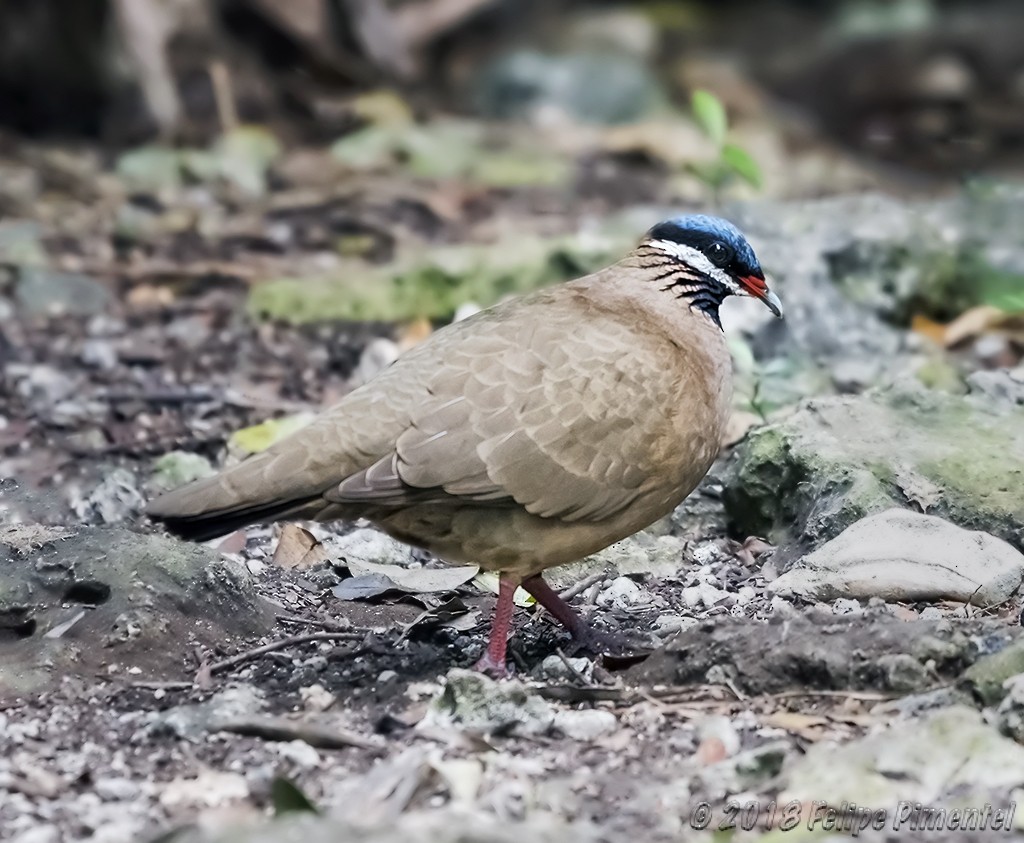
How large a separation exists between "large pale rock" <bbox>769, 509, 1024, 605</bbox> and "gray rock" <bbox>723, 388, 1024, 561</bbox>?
0.86 feet

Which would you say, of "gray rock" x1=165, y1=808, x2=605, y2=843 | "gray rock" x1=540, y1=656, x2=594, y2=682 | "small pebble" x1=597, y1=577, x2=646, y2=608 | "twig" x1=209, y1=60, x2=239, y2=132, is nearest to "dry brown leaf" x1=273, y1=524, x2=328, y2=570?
"small pebble" x1=597, y1=577, x2=646, y2=608

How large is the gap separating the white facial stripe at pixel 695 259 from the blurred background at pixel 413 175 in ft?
4.86

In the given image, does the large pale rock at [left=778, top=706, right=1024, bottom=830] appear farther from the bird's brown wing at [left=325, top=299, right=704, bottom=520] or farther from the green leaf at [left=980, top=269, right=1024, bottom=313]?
the green leaf at [left=980, top=269, right=1024, bottom=313]

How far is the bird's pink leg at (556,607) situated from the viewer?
219 inches

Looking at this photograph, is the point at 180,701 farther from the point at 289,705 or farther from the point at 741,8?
the point at 741,8

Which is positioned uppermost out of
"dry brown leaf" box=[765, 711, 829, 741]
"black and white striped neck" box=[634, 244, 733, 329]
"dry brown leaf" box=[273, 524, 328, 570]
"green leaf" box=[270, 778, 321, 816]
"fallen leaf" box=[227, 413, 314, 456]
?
"black and white striped neck" box=[634, 244, 733, 329]

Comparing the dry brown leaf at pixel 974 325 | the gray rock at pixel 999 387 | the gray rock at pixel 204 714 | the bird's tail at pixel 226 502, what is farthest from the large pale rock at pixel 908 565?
the dry brown leaf at pixel 974 325

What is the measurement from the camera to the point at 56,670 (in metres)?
5.09

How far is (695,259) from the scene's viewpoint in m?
5.91

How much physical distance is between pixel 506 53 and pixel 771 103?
2434 mm

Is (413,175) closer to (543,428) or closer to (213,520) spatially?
(543,428)

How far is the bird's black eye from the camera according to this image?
5.92 metres

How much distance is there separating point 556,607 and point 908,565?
1.16 meters

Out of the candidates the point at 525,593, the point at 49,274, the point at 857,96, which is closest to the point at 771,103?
the point at 857,96
